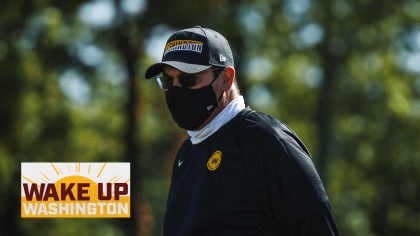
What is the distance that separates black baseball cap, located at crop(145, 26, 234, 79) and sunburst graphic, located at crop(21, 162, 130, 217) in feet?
16.5

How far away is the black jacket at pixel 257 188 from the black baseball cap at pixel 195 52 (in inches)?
16.0

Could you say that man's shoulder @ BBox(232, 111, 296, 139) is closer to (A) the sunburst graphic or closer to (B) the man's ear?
(B) the man's ear

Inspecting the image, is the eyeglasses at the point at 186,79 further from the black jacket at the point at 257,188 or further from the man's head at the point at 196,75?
the black jacket at the point at 257,188

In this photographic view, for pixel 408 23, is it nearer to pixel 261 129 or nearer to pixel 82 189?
pixel 82 189

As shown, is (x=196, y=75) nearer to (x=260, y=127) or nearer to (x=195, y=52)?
(x=195, y=52)

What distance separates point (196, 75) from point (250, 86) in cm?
1363

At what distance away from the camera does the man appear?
2.00 m

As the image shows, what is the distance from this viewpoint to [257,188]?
6.77 feet

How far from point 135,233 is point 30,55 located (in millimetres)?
7529

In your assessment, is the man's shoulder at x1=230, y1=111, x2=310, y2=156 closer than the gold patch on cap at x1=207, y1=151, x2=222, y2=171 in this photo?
Yes

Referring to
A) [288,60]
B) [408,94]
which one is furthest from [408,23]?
[288,60]

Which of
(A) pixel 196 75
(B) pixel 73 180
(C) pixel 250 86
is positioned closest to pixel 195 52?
(A) pixel 196 75

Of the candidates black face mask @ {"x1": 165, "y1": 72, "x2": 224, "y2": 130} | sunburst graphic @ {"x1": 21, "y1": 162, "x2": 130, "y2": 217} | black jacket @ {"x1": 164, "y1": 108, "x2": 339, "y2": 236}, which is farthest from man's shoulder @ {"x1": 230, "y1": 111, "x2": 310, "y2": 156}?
sunburst graphic @ {"x1": 21, "y1": 162, "x2": 130, "y2": 217}

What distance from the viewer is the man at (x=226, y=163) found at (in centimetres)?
200
